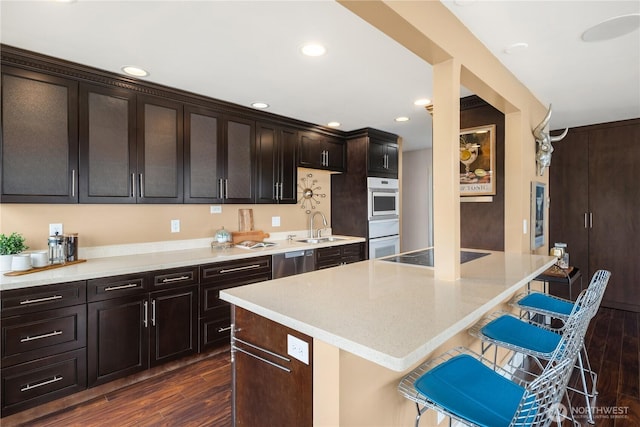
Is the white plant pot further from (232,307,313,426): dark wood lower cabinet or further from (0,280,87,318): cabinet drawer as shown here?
(232,307,313,426): dark wood lower cabinet

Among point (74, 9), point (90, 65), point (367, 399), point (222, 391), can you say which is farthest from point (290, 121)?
point (367, 399)

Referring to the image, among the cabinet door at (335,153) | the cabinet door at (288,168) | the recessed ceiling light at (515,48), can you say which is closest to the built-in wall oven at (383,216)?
the cabinet door at (335,153)

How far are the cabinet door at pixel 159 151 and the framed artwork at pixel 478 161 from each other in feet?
8.56

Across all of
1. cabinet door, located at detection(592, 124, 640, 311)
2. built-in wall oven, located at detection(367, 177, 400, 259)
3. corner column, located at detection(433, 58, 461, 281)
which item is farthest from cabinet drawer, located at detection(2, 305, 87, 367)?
cabinet door, located at detection(592, 124, 640, 311)

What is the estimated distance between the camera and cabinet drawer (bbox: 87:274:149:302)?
7.00ft

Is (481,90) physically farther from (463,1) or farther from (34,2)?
(34,2)

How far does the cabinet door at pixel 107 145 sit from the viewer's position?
7.74ft

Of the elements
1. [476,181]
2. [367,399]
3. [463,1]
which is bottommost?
[367,399]

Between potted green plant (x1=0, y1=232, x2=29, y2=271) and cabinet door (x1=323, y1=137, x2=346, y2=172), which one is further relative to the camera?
cabinet door (x1=323, y1=137, x2=346, y2=172)

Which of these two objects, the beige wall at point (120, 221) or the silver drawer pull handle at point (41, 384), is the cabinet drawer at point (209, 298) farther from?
the silver drawer pull handle at point (41, 384)

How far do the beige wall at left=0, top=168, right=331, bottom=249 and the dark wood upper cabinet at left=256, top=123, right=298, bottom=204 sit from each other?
286 mm

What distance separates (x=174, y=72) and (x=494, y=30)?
2196mm

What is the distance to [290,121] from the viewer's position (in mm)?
3748

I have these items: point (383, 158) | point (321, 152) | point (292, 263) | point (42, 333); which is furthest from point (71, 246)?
point (383, 158)
